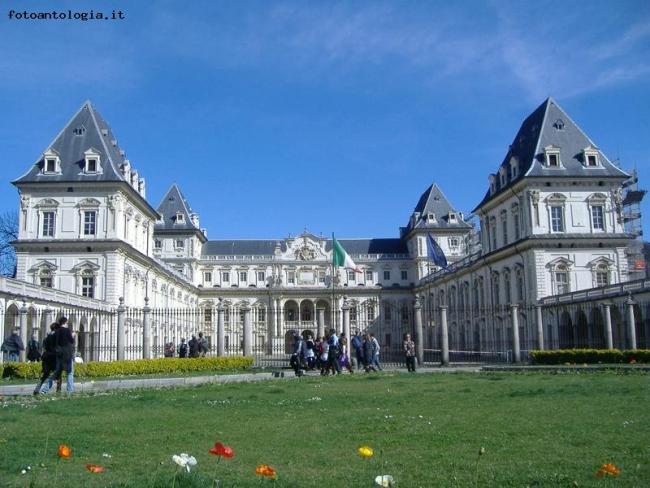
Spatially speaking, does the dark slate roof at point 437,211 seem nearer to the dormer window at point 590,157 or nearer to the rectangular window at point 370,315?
the rectangular window at point 370,315

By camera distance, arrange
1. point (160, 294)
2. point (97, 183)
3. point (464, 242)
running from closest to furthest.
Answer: point (97, 183), point (160, 294), point (464, 242)

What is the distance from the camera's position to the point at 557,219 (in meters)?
47.3

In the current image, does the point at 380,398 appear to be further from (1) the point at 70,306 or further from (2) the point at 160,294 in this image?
(2) the point at 160,294

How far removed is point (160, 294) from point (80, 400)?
1938 inches

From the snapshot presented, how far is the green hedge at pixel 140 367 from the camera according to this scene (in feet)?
78.1

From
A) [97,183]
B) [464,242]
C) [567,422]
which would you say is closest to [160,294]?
[97,183]

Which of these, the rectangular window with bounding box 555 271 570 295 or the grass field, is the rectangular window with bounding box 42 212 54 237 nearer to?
the rectangular window with bounding box 555 271 570 295

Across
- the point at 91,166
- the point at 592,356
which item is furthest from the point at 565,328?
the point at 91,166

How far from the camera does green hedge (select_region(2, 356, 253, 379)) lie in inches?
938

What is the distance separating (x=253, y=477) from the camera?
6926 mm

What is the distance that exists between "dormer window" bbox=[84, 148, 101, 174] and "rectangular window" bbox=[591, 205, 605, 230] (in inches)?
1435

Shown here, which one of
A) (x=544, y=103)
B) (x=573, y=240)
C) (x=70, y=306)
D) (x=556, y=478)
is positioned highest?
(x=544, y=103)

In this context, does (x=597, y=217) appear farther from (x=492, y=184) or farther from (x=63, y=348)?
(x=63, y=348)

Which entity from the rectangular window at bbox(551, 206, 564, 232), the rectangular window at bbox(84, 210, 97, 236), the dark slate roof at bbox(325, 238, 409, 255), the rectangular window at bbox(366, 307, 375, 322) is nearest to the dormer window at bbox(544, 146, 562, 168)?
the rectangular window at bbox(551, 206, 564, 232)
